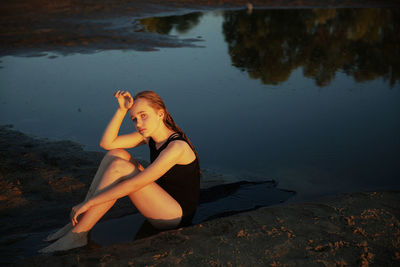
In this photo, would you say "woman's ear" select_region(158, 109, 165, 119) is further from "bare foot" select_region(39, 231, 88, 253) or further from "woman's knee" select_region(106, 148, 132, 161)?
"bare foot" select_region(39, 231, 88, 253)

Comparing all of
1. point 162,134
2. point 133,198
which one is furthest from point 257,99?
point 133,198

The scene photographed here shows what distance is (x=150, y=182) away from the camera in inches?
140

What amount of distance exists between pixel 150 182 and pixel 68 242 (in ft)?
2.84

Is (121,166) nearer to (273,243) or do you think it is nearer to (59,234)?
(59,234)

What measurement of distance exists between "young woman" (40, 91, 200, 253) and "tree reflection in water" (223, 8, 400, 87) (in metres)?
6.43

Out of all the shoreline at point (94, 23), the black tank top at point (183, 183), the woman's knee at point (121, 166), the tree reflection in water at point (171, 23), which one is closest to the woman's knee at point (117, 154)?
the woman's knee at point (121, 166)

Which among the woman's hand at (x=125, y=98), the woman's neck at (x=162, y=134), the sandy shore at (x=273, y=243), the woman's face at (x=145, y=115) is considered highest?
the woman's hand at (x=125, y=98)

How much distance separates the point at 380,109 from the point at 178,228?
5.64m

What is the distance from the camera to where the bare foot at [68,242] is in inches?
142

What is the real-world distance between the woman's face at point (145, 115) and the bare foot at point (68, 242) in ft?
3.36

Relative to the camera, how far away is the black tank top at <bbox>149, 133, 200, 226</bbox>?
3.71m

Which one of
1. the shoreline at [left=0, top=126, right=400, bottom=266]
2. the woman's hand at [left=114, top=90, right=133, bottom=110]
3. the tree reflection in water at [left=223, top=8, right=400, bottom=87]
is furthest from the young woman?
the tree reflection in water at [left=223, top=8, right=400, bottom=87]

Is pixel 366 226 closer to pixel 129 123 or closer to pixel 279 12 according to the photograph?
pixel 129 123

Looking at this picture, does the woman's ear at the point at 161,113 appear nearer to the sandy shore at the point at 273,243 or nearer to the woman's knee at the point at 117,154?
the woman's knee at the point at 117,154
